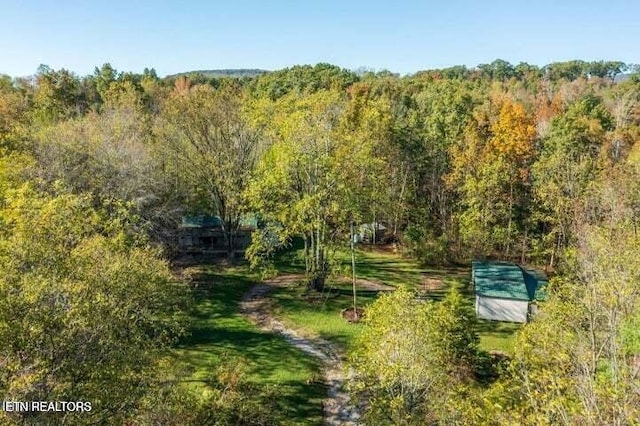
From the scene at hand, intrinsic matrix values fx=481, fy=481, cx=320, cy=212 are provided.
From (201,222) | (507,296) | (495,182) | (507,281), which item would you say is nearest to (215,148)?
(201,222)

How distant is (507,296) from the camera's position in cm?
2852

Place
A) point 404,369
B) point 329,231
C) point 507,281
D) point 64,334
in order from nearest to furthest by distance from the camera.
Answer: point 64,334, point 404,369, point 507,281, point 329,231

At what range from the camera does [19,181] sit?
936 inches

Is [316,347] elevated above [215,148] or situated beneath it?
situated beneath

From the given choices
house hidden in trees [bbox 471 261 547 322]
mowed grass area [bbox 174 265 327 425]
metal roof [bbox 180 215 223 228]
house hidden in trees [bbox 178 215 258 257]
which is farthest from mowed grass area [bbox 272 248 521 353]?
metal roof [bbox 180 215 223 228]

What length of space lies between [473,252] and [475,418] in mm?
29863

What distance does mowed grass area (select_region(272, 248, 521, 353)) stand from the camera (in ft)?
87.9

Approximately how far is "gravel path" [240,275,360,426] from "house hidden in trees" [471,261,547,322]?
33.4 ft

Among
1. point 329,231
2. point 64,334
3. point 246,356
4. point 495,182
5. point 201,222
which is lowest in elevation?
point 246,356

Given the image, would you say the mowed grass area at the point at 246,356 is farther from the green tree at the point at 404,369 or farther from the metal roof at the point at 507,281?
the metal roof at the point at 507,281

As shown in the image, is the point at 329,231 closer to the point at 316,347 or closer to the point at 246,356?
the point at 316,347

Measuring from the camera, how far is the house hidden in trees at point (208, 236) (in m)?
41.5

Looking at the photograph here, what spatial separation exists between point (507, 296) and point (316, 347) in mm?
11983

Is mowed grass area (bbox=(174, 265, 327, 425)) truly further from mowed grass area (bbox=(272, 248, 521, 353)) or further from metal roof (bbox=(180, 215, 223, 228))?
metal roof (bbox=(180, 215, 223, 228))
